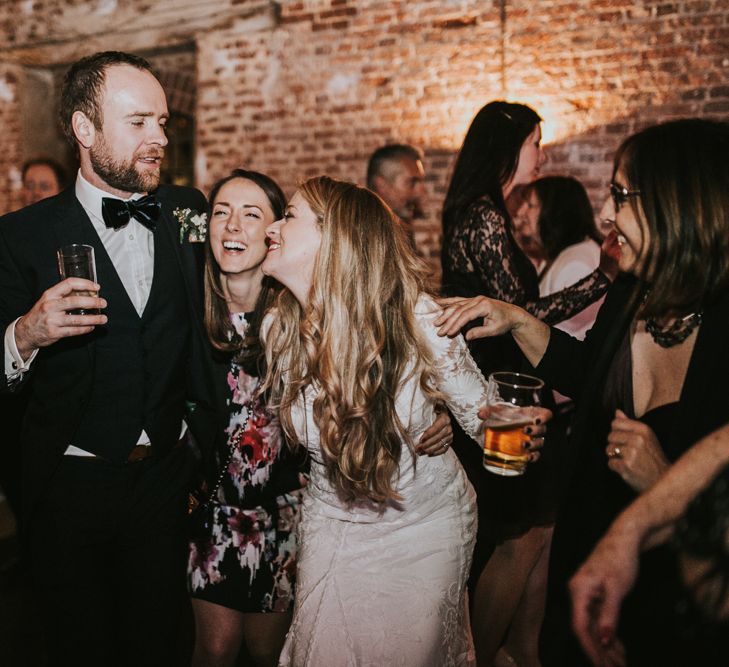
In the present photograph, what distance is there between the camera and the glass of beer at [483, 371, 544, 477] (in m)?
1.51

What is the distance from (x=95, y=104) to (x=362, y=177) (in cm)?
307

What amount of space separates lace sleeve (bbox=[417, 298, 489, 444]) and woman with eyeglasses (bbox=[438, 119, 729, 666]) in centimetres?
34

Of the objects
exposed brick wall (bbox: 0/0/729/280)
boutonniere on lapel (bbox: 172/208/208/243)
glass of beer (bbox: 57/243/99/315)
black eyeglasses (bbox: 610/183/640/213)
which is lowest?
glass of beer (bbox: 57/243/99/315)

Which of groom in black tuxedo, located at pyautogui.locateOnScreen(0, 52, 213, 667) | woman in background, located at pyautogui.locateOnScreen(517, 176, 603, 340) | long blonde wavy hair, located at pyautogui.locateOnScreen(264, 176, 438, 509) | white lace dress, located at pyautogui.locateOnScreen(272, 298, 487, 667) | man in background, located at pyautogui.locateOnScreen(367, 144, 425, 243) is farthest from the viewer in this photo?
man in background, located at pyautogui.locateOnScreen(367, 144, 425, 243)

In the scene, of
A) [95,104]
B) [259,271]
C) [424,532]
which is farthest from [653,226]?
[95,104]

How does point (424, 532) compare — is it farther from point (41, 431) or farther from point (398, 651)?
point (41, 431)

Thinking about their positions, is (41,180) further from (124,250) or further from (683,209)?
(683,209)

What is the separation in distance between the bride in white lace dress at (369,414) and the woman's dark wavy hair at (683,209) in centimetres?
62

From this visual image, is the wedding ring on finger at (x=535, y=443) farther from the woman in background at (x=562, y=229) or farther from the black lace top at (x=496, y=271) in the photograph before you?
the woman in background at (x=562, y=229)

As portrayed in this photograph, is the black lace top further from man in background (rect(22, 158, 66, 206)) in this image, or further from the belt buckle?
man in background (rect(22, 158, 66, 206))

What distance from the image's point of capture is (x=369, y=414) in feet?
5.92

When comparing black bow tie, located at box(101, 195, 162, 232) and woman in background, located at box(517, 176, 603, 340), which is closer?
black bow tie, located at box(101, 195, 162, 232)

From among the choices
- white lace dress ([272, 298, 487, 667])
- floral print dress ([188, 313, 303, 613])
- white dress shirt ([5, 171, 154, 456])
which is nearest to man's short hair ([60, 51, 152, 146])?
white dress shirt ([5, 171, 154, 456])

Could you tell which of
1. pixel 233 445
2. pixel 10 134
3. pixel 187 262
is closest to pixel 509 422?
pixel 233 445
